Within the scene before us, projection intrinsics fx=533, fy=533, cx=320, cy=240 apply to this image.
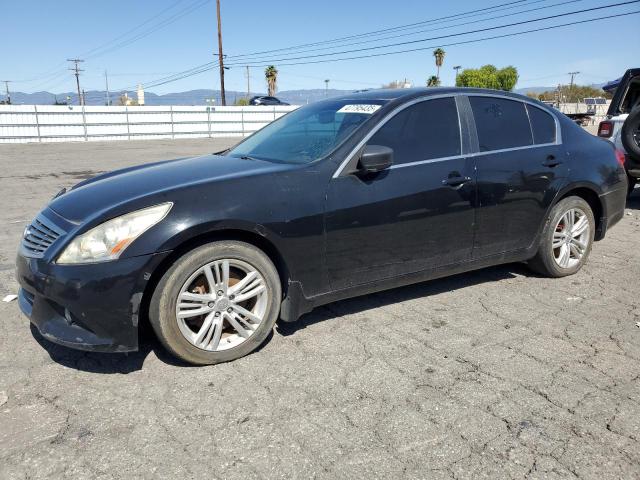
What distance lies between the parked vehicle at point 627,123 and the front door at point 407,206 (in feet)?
14.9

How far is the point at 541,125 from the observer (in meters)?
4.52

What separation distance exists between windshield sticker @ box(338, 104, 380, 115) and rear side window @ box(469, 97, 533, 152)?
2.91 ft

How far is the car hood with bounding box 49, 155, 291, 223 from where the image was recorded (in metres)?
3.12

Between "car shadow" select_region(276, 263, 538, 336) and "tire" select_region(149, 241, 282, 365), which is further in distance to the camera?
"car shadow" select_region(276, 263, 538, 336)

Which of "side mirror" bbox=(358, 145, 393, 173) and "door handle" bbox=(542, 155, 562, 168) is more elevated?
"side mirror" bbox=(358, 145, 393, 173)

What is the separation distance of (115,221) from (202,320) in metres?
0.77

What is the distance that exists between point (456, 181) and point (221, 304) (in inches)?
75.9

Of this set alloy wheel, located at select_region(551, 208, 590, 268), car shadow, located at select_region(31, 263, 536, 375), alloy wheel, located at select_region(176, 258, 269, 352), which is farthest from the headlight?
alloy wheel, located at select_region(551, 208, 590, 268)

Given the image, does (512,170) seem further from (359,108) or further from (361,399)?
(361,399)

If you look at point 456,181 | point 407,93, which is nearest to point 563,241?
point 456,181

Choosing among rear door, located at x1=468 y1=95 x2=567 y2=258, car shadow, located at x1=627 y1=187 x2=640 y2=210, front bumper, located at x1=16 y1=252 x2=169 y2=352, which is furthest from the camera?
car shadow, located at x1=627 y1=187 x2=640 y2=210

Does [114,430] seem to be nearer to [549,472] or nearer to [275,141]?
[549,472]

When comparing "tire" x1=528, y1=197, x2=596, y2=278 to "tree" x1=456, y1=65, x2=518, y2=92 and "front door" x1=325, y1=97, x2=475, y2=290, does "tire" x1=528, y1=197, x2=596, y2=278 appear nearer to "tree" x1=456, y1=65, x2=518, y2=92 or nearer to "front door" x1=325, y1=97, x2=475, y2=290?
"front door" x1=325, y1=97, x2=475, y2=290

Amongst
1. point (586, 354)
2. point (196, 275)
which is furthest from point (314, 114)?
point (586, 354)
